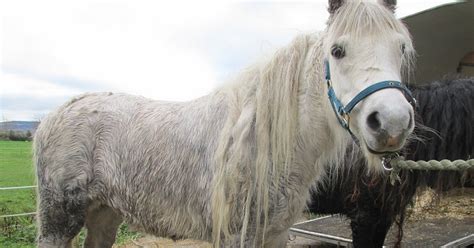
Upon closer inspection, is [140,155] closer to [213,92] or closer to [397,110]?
[213,92]

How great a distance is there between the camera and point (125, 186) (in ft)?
8.46

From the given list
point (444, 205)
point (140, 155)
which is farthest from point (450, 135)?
point (444, 205)

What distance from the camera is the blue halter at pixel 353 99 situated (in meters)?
1.62

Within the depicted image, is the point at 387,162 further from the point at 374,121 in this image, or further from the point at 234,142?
the point at 234,142

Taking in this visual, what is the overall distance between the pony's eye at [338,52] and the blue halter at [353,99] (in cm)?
9

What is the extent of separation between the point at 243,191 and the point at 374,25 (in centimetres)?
104

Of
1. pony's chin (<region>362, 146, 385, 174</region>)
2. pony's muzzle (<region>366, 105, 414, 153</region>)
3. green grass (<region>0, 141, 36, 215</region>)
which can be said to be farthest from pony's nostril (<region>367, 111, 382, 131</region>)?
green grass (<region>0, 141, 36, 215</region>)

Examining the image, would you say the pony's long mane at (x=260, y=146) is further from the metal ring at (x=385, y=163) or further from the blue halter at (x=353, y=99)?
the metal ring at (x=385, y=163)

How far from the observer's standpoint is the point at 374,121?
1.62 meters

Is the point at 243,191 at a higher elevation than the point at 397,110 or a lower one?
lower

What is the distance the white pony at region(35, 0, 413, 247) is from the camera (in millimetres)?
1777

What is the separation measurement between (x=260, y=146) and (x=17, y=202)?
748 centimetres

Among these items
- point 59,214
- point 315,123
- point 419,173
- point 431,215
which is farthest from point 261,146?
point 431,215

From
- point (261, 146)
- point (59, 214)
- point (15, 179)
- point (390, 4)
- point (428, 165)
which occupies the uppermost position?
point (390, 4)
